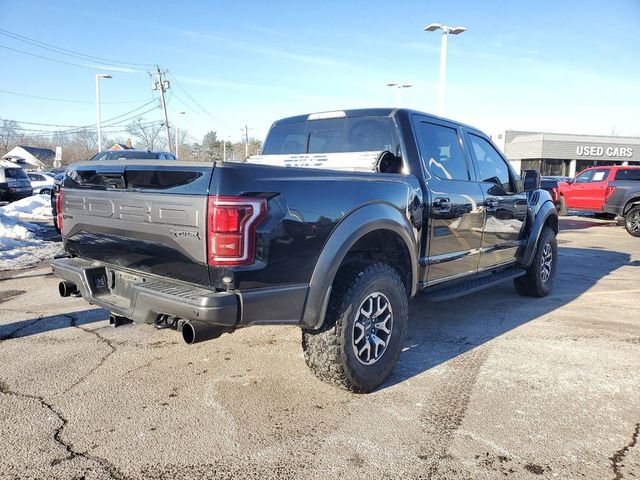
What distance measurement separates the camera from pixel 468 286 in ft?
14.5

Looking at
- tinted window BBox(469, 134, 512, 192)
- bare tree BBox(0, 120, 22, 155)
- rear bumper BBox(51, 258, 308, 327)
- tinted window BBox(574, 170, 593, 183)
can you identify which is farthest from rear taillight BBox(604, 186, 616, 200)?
bare tree BBox(0, 120, 22, 155)

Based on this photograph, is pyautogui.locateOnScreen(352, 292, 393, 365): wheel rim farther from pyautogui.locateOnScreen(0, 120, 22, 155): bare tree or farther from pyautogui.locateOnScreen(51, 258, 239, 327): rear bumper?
pyautogui.locateOnScreen(0, 120, 22, 155): bare tree

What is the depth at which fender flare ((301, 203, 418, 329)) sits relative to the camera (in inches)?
111

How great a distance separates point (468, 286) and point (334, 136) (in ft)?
6.10

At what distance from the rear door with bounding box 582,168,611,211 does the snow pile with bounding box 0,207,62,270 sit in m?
14.5

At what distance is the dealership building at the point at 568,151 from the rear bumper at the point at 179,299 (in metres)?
46.3

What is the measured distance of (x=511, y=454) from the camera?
8.40 ft

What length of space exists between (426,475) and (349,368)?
0.84m

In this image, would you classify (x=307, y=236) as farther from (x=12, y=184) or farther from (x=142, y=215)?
(x=12, y=184)

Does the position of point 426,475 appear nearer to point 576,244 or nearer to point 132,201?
point 132,201

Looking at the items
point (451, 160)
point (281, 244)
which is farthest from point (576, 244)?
point (281, 244)

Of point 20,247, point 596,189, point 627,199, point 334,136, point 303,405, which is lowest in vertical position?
point 303,405

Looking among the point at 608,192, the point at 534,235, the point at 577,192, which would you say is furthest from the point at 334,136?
the point at 577,192

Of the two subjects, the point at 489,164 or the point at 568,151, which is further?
the point at 568,151
